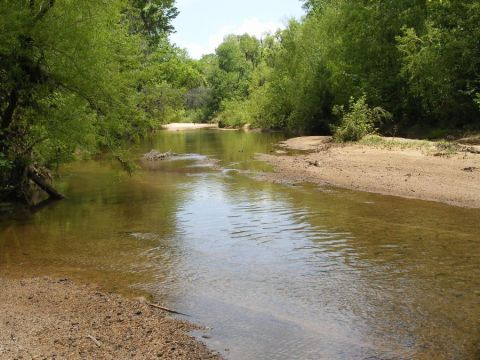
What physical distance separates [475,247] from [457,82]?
19.9 m

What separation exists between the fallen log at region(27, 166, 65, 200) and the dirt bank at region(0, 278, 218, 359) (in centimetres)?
819

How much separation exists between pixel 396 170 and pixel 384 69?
59.2 ft

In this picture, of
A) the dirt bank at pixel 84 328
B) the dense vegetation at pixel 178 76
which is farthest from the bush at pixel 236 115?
the dirt bank at pixel 84 328

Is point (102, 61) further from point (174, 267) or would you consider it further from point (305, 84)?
point (305, 84)

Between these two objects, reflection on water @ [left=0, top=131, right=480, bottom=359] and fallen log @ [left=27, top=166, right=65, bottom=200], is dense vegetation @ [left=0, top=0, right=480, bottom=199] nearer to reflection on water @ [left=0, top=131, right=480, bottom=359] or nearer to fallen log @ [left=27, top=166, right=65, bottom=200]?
fallen log @ [left=27, top=166, right=65, bottom=200]

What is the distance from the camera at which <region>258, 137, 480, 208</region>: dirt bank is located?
52.6ft

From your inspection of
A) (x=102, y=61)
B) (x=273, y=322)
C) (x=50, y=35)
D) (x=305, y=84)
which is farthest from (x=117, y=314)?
(x=305, y=84)

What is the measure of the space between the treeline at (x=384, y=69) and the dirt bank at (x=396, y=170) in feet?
19.0

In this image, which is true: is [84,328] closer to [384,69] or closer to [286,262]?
[286,262]

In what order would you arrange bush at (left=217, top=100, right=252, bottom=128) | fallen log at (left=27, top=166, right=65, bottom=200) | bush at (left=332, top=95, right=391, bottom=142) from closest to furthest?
fallen log at (left=27, top=166, right=65, bottom=200)
bush at (left=332, top=95, right=391, bottom=142)
bush at (left=217, top=100, right=252, bottom=128)

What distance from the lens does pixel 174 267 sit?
9648 millimetres

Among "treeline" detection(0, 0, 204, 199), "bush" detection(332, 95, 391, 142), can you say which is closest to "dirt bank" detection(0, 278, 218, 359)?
"treeline" detection(0, 0, 204, 199)

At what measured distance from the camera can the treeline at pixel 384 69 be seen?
27.6 metres

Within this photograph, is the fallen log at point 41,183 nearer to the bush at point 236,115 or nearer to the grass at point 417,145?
the grass at point 417,145
